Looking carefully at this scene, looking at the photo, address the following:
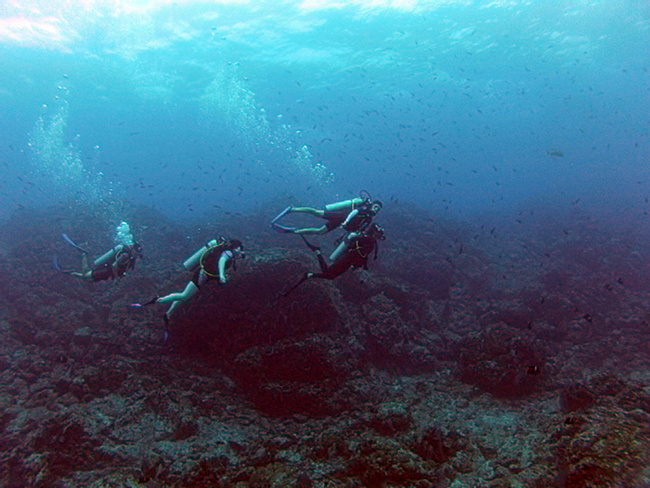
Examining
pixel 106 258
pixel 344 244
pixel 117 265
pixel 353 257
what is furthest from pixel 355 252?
pixel 106 258

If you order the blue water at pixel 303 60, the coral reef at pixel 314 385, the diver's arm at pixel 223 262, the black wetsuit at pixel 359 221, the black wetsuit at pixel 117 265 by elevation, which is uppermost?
the blue water at pixel 303 60

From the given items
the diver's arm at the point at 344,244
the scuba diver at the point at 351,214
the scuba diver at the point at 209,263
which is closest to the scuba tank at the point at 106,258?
the scuba diver at the point at 209,263

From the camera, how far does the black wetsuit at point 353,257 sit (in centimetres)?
660

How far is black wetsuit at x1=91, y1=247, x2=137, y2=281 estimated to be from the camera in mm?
8422

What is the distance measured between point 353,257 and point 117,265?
A: 20.3ft

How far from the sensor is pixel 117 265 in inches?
329

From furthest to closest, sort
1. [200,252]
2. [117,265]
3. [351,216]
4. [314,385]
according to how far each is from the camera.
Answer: [117,265]
[351,216]
[200,252]
[314,385]

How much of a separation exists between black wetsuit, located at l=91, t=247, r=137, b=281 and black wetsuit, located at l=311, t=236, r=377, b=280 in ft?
17.0

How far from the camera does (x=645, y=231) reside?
23844mm

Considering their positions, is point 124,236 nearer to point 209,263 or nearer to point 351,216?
point 209,263

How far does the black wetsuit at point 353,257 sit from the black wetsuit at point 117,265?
517cm

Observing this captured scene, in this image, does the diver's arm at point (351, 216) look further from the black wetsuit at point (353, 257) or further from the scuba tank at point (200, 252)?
the scuba tank at point (200, 252)

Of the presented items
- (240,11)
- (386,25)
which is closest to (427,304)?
(240,11)

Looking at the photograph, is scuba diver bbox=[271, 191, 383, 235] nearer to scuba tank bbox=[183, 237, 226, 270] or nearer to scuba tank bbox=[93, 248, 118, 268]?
scuba tank bbox=[183, 237, 226, 270]
